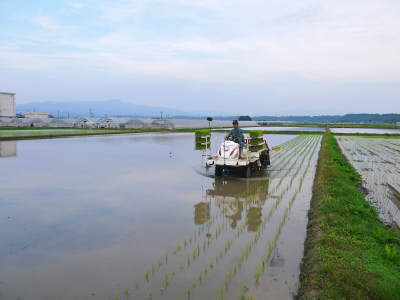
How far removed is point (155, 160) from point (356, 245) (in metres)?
11.7

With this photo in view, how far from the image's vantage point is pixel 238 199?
8953mm

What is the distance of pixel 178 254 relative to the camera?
530 centimetres

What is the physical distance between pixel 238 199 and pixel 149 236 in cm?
344

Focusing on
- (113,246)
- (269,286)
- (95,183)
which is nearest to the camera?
(269,286)

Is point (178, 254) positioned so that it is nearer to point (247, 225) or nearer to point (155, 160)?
point (247, 225)

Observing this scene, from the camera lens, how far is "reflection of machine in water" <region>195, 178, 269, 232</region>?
24.1 ft

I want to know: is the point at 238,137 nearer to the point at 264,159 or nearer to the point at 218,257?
the point at 264,159

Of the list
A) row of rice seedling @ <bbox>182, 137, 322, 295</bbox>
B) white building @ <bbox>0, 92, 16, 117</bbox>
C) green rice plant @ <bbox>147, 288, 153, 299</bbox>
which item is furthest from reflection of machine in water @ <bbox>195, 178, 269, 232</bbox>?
white building @ <bbox>0, 92, 16, 117</bbox>

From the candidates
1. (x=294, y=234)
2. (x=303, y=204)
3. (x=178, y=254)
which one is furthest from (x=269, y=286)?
(x=303, y=204)

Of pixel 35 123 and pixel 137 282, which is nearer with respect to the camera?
pixel 137 282

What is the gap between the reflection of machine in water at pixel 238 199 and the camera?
24.1 ft

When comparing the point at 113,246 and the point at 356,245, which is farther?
the point at 113,246

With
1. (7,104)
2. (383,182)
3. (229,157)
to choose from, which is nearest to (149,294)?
(229,157)

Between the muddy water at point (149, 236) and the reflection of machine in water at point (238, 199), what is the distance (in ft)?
0.08
